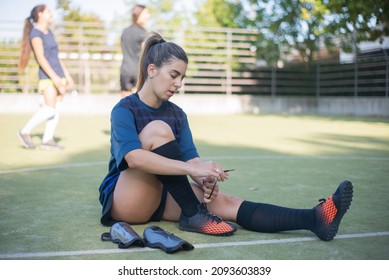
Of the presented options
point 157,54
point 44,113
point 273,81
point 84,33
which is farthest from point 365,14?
point 157,54

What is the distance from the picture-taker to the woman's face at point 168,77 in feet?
10.8

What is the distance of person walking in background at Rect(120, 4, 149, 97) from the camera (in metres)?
8.94

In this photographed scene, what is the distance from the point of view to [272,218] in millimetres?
3244

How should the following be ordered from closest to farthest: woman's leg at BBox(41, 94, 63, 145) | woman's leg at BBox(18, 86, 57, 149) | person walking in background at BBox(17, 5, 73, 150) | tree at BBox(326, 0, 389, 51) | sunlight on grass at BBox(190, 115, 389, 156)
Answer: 1. person walking in background at BBox(17, 5, 73, 150)
2. woman's leg at BBox(18, 86, 57, 149)
3. woman's leg at BBox(41, 94, 63, 145)
4. sunlight on grass at BBox(190, 115, 389, 156)
5. tree at BBox(326, 0, 389, 51)

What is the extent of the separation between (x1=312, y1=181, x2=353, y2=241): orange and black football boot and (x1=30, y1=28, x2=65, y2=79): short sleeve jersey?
219 inches

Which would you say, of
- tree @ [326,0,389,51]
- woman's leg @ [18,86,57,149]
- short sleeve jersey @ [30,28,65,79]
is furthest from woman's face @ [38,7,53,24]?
tree @ [326,0,389,51]

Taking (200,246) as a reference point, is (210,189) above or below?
above

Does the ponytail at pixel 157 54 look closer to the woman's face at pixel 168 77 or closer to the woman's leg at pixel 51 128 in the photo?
the woman's face at pixel 168 77

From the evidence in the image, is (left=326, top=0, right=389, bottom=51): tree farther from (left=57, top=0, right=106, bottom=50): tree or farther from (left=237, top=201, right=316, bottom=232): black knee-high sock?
(left=237, top=201, right=316, bottom=232): black knee-high sock

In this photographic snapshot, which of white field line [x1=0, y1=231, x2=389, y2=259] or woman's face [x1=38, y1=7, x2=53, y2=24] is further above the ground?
woman's face [x1=38, y1=7, x2=53, y2=24]

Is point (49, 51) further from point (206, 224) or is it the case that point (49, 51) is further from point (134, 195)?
point (206, 224)

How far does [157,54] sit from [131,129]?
0.50m

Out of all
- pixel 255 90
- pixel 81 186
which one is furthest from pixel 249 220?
pixel 255 90

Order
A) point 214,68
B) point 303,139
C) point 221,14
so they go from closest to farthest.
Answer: point 303,139, point 214,68, point 221,14
